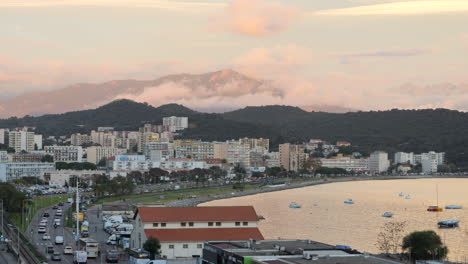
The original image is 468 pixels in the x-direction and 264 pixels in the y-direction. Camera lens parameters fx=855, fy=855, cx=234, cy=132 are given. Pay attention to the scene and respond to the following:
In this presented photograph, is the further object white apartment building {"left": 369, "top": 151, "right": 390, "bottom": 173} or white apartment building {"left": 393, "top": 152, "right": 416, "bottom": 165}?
white apartment building {"left": 393, "top": 152, "right": 416, "bottom": 165}

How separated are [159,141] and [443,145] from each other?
154ft

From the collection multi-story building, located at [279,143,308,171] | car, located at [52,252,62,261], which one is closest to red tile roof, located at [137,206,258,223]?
car, located at [52,252,62,261]

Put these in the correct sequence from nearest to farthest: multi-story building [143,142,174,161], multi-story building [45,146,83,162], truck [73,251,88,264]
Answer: truck [73,251,88,264], multi-story building [45,146,83,162], multi-story building [143,142,174,161]

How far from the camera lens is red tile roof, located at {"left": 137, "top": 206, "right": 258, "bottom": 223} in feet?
68.7

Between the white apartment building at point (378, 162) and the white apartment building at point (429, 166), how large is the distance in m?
5.30

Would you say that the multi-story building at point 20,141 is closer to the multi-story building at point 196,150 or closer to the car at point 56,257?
the multi-story building at point 196,150

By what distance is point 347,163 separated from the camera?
11919cm

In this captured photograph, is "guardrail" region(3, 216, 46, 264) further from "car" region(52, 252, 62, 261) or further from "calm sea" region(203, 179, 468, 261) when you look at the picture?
"calm sea" region(203, 179, 468, 261)

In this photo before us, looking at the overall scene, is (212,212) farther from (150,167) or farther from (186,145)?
(186,145)

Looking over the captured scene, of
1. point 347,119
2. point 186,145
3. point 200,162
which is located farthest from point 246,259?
point 347,119

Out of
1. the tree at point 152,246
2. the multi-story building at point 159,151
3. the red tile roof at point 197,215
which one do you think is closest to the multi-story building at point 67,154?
the multi-story building at point 159,151

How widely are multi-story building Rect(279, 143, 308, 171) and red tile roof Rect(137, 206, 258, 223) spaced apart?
8646 centimetres

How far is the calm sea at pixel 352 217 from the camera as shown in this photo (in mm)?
31297

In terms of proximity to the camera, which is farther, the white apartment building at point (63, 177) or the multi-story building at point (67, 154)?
the multi-story building at point (67, 154)
